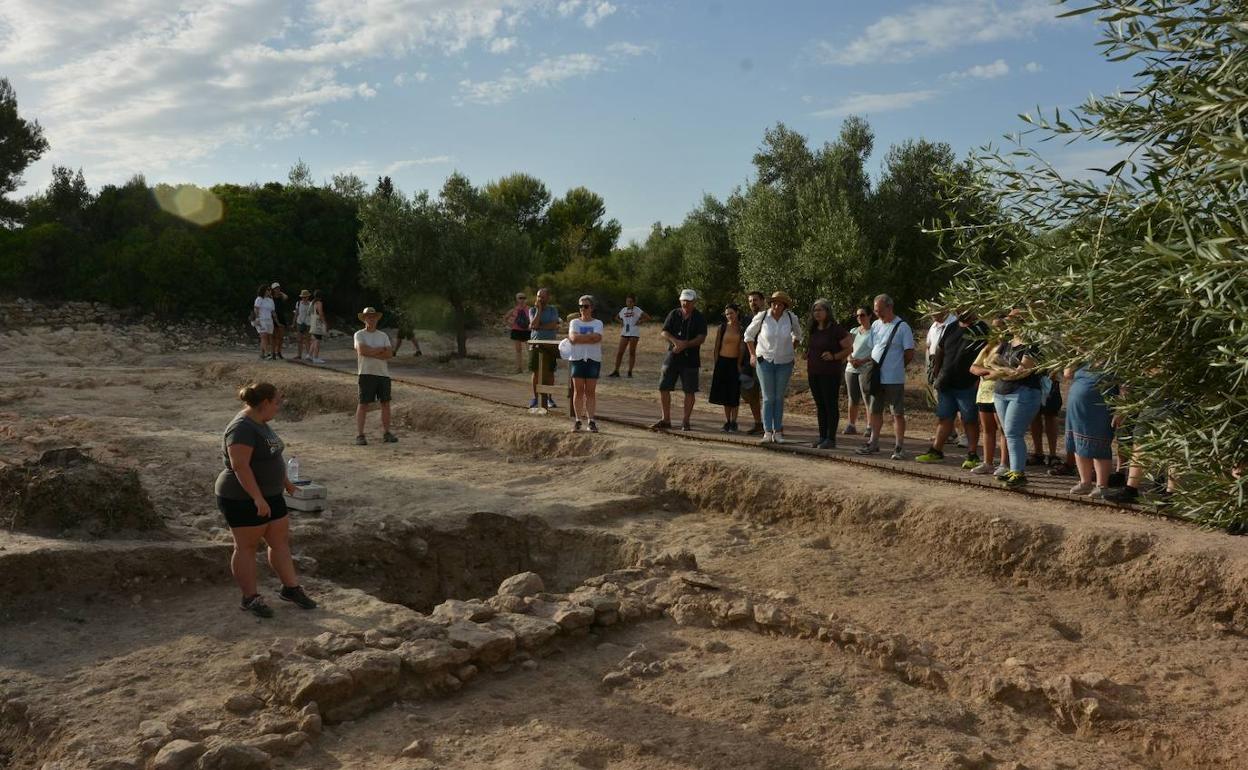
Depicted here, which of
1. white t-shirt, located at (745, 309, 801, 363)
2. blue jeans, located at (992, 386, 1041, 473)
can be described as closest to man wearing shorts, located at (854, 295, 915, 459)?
white t-shirt, located at (745, 309, 801, 363)

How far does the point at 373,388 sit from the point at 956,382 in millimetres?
7250

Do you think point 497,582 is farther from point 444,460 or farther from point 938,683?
point 938,683

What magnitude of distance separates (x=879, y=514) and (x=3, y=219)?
36.3m

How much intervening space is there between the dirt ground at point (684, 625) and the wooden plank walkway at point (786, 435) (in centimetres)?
42

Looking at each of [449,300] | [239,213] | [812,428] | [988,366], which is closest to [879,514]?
[988,366]

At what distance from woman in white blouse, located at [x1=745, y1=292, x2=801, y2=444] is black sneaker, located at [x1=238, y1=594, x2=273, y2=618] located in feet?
21.1

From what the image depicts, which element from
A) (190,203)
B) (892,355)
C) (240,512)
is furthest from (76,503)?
(190,203)

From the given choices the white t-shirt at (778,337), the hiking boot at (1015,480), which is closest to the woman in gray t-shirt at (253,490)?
the white t-shirt at (778,337)

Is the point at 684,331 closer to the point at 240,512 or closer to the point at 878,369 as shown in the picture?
the point at 878,369

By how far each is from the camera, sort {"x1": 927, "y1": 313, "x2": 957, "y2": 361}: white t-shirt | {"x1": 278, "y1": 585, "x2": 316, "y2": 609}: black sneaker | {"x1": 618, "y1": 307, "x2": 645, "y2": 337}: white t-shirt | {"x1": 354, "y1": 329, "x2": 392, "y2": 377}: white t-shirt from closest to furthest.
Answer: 1. {"x1": 278, "y1": 585, "x2": 316, "y2": 609}: black sneaker
2. {"x1": 927, "y1": 313, "x2": 957, "y2": 361}: white t-shirt
3. {"x1": 354, "y1": 329, "x2": 392, "y2": 377}: white t-shirt
4. {"x1": 618, "y1": 307, "x2": 645, "y2": 337}: white t-shirt

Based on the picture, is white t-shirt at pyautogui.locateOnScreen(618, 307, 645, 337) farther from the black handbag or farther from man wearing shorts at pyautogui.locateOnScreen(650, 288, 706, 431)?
the black handbag

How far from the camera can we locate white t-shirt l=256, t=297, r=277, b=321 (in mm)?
22734

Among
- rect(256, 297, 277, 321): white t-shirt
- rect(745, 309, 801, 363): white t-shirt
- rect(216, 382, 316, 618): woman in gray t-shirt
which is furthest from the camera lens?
rect(256, 297, 277, 321): white t-shirt

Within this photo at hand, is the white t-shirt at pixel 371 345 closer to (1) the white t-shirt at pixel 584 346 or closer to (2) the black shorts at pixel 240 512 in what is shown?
(1) the white t-shirt at pixel 584 346
